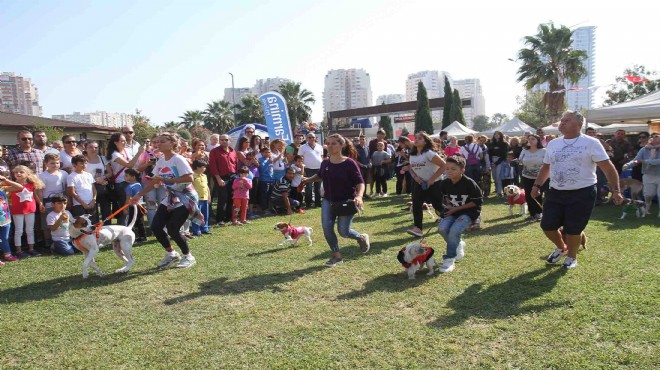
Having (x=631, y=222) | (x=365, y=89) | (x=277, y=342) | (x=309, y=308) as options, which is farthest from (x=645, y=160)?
(x=365, y=89)

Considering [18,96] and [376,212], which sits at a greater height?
[18,96]

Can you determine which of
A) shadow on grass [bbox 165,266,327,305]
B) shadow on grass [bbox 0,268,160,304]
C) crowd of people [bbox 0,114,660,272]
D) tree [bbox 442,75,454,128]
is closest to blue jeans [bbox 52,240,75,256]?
crowd of people [bbox 0,114,660,272]

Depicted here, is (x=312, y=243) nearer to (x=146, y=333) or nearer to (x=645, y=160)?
(x=146, y=333)

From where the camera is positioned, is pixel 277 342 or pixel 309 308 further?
pixel 309 308

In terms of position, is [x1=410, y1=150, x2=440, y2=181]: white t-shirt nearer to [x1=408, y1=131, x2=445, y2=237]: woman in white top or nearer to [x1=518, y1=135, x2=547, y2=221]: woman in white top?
[x1=408, y1=131, x2=445, y2=237]: woman in white top

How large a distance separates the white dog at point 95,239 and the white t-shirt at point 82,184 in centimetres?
184

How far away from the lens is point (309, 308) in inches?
175

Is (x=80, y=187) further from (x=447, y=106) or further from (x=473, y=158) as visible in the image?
(x=447, y=106)

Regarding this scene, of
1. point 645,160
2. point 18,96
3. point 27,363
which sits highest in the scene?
point 18,96

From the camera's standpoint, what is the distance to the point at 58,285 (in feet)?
18.1

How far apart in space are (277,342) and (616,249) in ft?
16.1

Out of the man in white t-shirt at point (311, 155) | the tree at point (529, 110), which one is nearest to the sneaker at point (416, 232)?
the man in white t-shirt at point (311, 155)

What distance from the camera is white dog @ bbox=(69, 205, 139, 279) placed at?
5.61m

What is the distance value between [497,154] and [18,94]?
115 metres
